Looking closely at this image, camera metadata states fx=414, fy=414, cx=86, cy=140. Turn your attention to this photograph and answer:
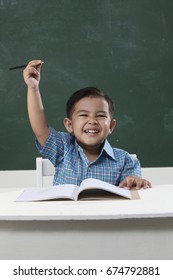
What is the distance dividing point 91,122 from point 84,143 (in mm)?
87

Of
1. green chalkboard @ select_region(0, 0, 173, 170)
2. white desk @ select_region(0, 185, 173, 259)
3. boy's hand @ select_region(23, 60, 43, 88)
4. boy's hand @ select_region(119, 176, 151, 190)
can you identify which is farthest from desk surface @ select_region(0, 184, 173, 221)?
green chalkboard @ select_region(0, 0, 173, 170)

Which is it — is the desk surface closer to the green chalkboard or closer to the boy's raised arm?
the boy's raised arm

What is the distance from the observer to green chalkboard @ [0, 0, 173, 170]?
2697 mm

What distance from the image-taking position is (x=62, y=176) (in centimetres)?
160

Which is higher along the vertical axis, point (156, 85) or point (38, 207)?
point (156, 85)

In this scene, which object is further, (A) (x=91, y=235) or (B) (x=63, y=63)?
(B) (x=63, y=63)

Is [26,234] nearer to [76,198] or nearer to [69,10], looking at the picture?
[76,198]

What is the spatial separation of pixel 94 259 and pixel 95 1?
2183 millimetres

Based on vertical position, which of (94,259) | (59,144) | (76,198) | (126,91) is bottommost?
(94,259)

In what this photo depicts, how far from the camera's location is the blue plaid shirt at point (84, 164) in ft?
5.08

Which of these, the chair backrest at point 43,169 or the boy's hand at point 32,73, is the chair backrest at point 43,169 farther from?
the boy's hand at point 32,73

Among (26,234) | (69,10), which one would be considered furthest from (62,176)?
(69,10)

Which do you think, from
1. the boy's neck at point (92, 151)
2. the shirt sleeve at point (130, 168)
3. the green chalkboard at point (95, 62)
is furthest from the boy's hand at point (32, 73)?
the green chalkboard at point (95, 62)

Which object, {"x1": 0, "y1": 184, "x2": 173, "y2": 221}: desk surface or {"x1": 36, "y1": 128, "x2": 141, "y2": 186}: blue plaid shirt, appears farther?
{"x1": 36, "y1": 128, "x2": 141, "y2": 186}: blue plaid shirt
